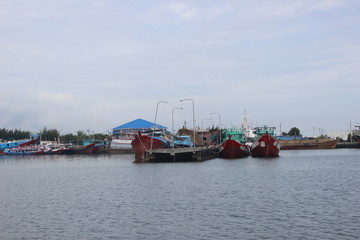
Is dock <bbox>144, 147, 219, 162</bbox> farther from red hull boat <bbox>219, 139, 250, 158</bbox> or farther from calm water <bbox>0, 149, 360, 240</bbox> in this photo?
calm water <bbox>0, 149, 360, 240</bbox>

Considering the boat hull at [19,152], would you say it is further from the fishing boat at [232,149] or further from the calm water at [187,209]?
the calm water at [187,209]

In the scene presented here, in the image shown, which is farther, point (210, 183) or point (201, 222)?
point (210, 183)

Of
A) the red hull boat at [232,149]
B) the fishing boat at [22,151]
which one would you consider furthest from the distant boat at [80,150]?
the red hull boat at [232,149]

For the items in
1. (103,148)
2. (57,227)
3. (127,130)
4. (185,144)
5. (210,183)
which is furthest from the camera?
(103,148)

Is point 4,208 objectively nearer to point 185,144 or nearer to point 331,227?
point 331,227

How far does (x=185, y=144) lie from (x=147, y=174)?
189 feet

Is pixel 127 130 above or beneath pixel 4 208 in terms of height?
above

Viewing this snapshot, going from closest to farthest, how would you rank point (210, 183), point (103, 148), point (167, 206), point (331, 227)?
point (331, 227) → point (167, 206) → point (210, 183) → point (103, 148)

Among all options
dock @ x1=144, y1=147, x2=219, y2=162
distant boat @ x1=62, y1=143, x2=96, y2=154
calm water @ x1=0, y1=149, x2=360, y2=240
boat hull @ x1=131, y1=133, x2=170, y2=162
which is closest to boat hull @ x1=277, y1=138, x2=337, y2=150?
distant boat @ x1=62, y1=143, x2=96, y2=154

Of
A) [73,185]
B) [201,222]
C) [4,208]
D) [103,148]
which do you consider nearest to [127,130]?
[103,148]

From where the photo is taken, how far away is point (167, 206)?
31250 millimetres

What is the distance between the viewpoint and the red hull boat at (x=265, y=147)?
87019mm

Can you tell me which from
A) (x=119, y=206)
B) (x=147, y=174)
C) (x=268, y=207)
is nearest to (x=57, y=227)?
(x=119, y=206)

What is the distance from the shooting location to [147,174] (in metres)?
55.3
